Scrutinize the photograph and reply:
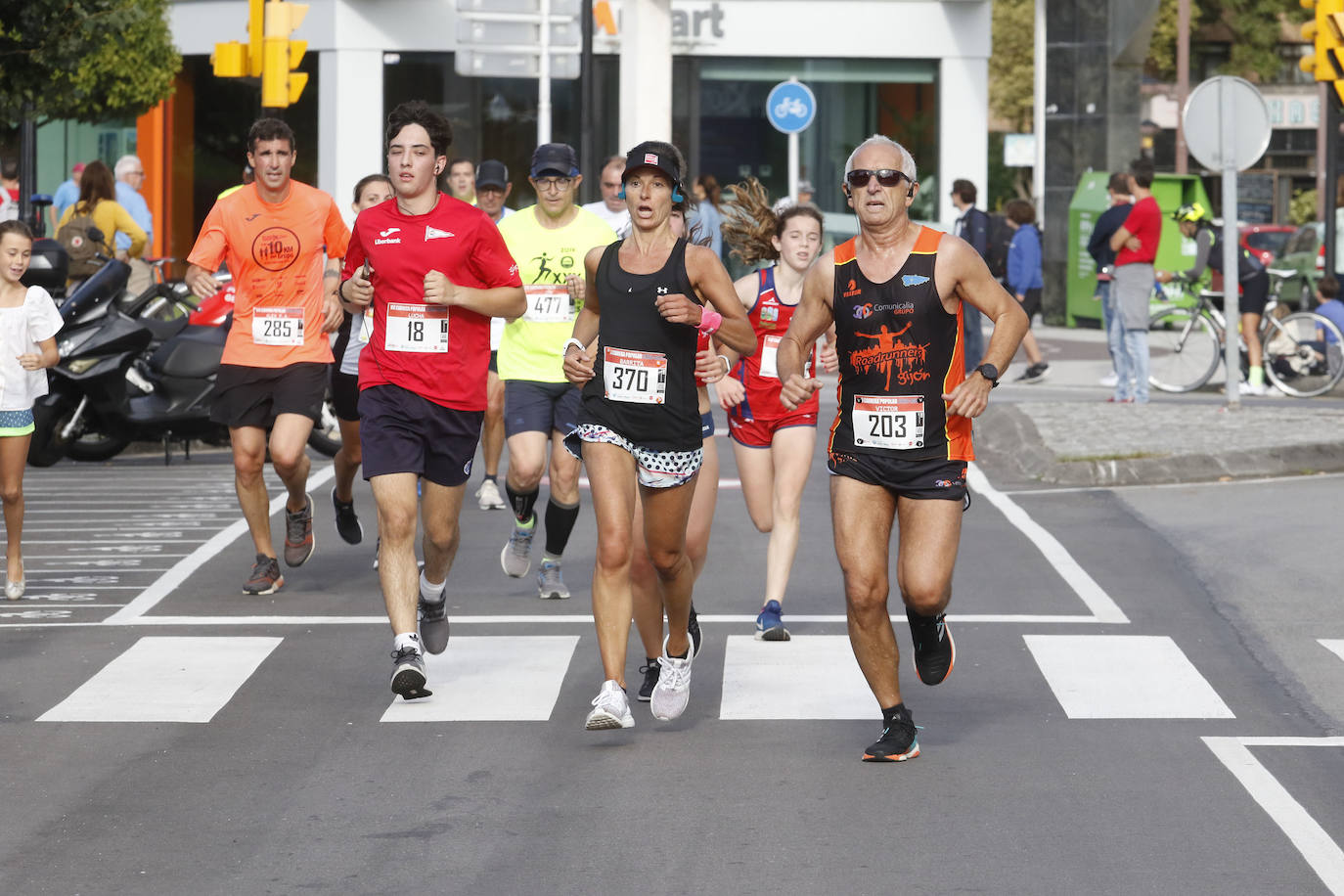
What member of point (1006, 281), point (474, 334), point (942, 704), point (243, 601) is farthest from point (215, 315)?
point (1006, 281)

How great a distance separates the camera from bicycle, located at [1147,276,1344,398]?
71.7ft

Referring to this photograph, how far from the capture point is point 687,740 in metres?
7.41

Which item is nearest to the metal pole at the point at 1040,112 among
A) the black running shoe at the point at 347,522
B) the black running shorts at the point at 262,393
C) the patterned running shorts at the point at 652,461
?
the black running shoe at the point at 347,522

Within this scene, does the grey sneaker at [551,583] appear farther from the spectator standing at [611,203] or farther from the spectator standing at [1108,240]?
the spectator standing at [1108,240]

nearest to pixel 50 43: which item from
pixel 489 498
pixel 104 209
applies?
pixel 104 209

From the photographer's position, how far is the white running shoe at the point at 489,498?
543 inches

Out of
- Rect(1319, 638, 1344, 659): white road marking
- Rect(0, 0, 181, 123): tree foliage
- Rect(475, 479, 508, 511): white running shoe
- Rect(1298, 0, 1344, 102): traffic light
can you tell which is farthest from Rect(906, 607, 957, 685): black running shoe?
Rect(1298, 0, 1344, 102): traffic light

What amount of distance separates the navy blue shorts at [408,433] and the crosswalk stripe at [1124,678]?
234 centimetres

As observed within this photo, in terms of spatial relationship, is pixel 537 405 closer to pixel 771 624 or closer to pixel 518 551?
pixel 518 551

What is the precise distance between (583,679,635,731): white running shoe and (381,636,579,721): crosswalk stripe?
1.30ft

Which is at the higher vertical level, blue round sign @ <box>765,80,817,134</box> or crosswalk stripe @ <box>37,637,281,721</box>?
blue round sign @ <box>765,80,817,134</box>

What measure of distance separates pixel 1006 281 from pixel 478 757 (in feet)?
61.2

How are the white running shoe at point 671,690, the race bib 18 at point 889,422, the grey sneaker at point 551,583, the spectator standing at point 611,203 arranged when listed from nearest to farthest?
the race bib 18 at point 889,422
the white running shoe at point 671,690
the grey sneaker at point 551,583
the spectator standing at point 611,203

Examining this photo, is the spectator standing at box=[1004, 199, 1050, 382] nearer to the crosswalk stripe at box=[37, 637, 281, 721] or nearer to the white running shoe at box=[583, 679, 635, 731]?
the crosswalk stripe at box=[37, 637, 281, 721]
